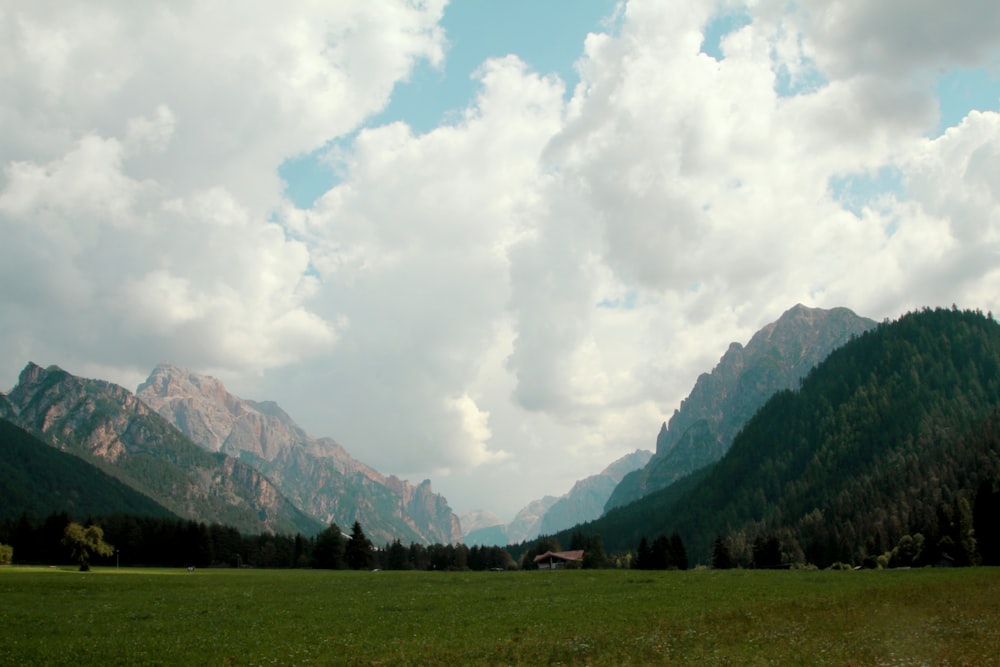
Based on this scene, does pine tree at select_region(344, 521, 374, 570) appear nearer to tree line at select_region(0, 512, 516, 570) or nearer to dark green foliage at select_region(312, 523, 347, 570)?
tree line at select_region(0, 512, 516, 570)

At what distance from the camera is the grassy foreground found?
27.3 m

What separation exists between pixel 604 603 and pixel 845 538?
579 feet

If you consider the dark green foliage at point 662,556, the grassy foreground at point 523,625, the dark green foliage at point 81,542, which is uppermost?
the dark green foliage at point 81,542

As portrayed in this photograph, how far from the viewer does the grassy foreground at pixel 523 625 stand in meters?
27.3

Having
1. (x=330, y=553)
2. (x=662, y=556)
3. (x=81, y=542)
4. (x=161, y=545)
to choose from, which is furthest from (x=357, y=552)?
(x=662, y=556)

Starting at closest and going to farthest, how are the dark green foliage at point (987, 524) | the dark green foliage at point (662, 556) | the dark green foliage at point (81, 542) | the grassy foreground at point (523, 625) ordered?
1. the grassy foreground at point (523, 625)
2. the dark green foliage at point (987, 524)
3. the dark green foliage at point (81, 542)
4. the dark green foliage at point (662, 556)

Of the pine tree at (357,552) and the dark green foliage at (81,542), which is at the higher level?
the dark green foliage at (81,542)

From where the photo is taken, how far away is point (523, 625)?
123 feet

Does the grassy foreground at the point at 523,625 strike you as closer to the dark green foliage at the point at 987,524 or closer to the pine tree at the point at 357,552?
the dark green foliage at the point at 987,524

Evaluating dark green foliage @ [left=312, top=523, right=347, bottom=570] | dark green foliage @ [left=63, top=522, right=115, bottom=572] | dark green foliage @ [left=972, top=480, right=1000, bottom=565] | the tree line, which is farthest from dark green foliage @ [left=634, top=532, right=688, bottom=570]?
dark green foliage @ [left=63, top=522, right=115, bottom=572]

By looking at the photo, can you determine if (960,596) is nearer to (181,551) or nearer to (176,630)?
(176,630)

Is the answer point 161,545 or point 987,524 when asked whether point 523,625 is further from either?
point 161,545

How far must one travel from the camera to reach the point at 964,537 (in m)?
106

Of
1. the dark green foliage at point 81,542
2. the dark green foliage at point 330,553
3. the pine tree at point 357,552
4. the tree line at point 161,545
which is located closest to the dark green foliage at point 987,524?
the pine tree at point 357,552
